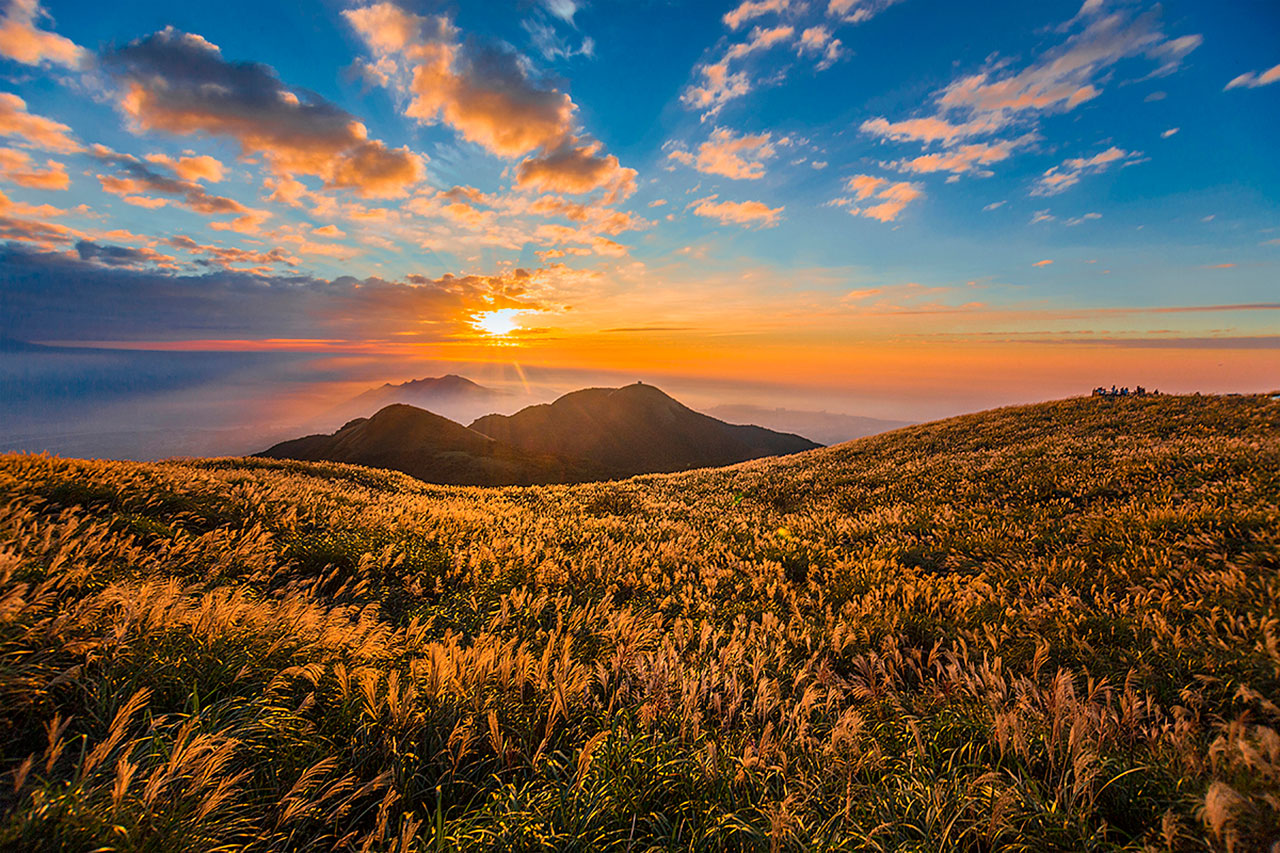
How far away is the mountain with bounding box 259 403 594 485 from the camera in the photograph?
3794 inches

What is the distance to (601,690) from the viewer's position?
3.41 m

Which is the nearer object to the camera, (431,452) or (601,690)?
(601,690)

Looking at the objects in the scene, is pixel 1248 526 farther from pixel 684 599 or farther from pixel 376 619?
pixel 376 619

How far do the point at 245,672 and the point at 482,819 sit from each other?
162 cm

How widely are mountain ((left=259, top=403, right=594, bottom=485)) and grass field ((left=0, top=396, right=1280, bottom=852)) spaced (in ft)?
279

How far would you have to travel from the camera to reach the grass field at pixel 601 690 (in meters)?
2.13

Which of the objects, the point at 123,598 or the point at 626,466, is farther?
the point at 626,466

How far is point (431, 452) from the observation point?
113750 millimetres

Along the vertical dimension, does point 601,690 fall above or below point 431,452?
above

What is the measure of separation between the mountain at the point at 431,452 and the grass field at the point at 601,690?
84898 mm

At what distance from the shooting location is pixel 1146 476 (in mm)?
9844

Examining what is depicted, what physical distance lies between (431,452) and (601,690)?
121 m

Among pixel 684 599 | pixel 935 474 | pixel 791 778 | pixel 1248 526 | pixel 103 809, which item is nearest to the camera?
pixel 103 809

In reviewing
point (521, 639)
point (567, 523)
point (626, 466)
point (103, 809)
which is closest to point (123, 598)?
point (103, 809)
